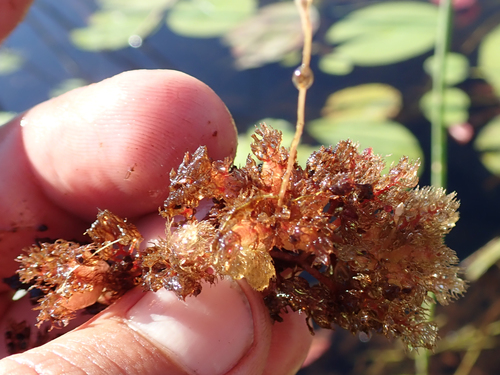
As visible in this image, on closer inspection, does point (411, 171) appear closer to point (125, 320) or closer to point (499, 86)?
point (125, 320)

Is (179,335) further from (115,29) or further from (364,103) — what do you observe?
(115,29)

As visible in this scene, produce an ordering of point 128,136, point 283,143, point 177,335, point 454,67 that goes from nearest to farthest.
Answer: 1. point 177,335
2. point 128,136
3. point 283,143
4. point 454,67

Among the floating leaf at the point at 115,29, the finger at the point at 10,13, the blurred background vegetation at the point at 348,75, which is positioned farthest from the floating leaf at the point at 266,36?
the finger at the point at 10,13

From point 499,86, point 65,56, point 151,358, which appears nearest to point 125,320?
point 151,358

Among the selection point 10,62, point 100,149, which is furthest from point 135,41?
point 100,149

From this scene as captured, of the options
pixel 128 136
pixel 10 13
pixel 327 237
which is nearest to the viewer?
pixel 327 237
